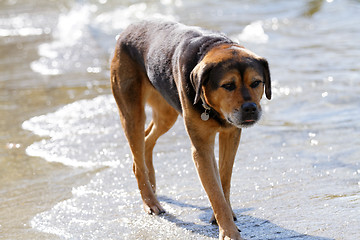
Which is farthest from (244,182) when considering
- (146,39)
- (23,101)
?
(23,101)

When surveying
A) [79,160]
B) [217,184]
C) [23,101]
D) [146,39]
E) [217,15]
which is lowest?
[217,15]

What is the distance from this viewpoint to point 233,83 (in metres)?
3.84

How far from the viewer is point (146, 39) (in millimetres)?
4926

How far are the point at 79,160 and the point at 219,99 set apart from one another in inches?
97.6

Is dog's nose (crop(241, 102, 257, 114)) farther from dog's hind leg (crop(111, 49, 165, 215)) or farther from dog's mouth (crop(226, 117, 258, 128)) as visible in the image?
dog's hind leg (crop(111, 49, 165, 215))

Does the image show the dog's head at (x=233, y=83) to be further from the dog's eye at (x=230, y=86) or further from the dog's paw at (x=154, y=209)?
the dog's paw at (x=154, y=209)

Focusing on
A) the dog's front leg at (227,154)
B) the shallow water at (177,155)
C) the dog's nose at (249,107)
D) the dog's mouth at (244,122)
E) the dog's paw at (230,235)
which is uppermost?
the dog's nose at (249,107)

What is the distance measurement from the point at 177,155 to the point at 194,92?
1897 millimetres

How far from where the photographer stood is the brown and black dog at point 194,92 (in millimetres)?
3867

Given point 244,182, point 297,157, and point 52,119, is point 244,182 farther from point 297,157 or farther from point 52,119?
point 52,119

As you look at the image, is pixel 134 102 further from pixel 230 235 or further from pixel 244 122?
pixel 230 235

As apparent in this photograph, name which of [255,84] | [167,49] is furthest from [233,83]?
[167,49]

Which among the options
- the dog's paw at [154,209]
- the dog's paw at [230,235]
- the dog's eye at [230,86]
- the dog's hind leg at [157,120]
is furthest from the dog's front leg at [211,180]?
the dog's hind leg at [157,120]

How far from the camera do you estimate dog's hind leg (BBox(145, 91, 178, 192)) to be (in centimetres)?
525
